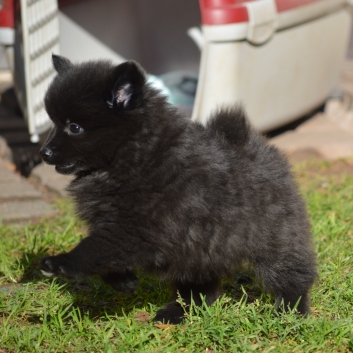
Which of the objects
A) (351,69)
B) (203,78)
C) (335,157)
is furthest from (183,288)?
(351,69)

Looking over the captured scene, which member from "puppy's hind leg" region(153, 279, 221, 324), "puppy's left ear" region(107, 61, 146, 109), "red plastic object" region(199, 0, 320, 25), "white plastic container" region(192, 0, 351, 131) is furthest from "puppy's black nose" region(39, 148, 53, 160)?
"red plastic object" region(199, 0, 320, 25)

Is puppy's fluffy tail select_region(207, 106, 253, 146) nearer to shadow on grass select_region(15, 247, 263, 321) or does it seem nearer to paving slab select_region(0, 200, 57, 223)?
shadow on grass select_region(15, 247, 263, 321)

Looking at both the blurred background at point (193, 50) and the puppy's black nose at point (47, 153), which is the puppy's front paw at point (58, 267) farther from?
the blurred background at point (193, 50)

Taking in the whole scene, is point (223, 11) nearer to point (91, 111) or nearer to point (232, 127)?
point (232, 127)

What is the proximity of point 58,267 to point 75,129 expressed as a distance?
57cm

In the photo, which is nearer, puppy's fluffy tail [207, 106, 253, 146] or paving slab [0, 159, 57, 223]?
puppy's fluffy tail [207, 106, 253, 146]

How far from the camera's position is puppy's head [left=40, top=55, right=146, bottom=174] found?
97.8 inches

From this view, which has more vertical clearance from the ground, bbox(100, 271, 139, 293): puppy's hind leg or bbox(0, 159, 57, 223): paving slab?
bbox(100, 271, 139, 293): puppy's hind leg

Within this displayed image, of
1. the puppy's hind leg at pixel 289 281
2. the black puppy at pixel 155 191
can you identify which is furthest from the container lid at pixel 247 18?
the puppy's hind leg at pixel 289 281

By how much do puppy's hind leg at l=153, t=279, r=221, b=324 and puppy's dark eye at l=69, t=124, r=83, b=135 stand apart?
869 mm

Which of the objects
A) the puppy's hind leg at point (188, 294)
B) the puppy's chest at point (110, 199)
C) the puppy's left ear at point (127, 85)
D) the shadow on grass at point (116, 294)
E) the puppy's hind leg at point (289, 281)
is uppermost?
the puppy's left ear at point (127, 85)

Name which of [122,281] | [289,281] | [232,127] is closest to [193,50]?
[232,127]

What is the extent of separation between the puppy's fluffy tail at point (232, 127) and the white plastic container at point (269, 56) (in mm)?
2158

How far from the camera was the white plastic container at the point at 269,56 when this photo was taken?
5.02 meters
